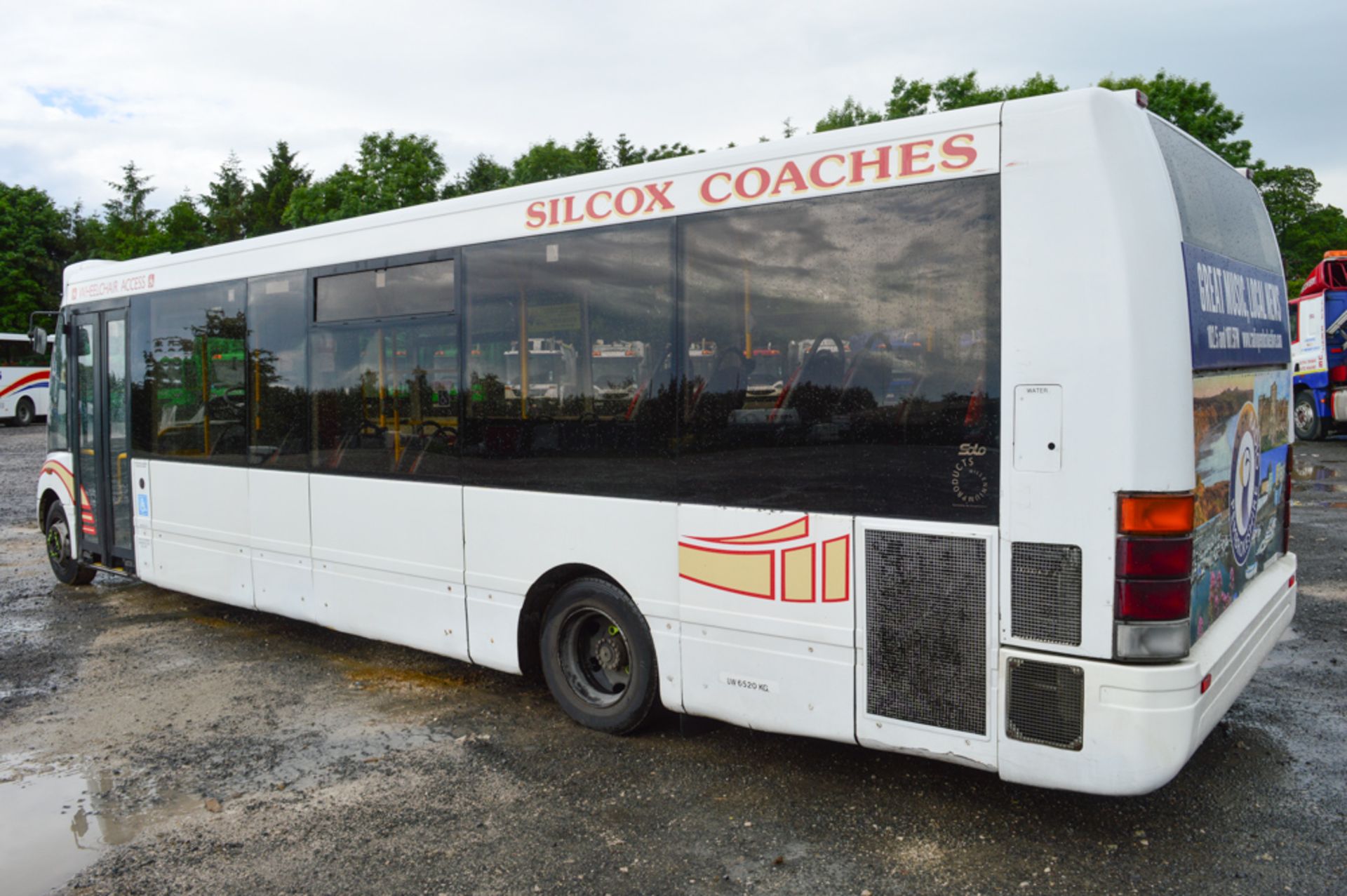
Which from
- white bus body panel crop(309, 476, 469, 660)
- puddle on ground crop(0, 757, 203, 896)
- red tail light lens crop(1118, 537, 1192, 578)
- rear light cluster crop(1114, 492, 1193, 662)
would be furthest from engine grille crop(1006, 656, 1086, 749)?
puddle on ground crop(0, 757, 203, 896)

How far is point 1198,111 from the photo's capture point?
3472cm

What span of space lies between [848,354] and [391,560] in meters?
3.45

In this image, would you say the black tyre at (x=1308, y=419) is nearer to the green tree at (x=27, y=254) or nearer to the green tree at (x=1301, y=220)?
the green tree at (x=1301, y=220)

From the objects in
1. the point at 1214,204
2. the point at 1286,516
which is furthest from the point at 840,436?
the point at 1286,516

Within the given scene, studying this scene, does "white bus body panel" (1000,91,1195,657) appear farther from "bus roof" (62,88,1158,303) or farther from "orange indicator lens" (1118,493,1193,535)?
"bus roof" (62,88,1158,303)

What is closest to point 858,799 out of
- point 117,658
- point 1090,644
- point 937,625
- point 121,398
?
point 937,625

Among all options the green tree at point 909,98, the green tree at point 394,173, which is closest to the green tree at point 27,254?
the green tree at point 394,173

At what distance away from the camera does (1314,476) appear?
15.9 metres

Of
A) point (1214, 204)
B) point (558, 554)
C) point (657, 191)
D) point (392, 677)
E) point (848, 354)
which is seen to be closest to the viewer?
point (848, 354)

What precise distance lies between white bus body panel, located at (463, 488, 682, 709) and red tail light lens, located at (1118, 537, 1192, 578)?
207cm

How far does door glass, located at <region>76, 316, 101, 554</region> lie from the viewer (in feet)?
29.9

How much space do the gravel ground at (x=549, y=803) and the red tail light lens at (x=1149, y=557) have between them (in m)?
1.16

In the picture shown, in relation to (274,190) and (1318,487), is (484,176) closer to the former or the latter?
(274,190)

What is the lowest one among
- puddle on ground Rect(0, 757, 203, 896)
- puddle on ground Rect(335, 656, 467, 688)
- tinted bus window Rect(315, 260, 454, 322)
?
puddle on ground Rect(0, 757, 203, 896)
